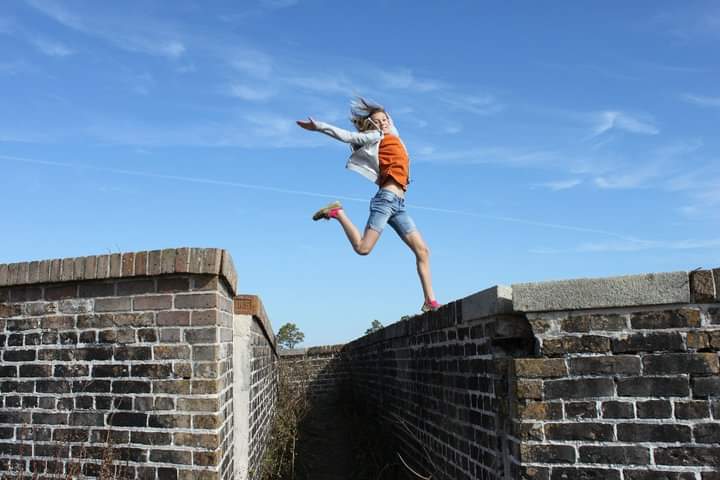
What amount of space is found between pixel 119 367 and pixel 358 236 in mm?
2487

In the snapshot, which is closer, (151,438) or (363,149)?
(151,438)

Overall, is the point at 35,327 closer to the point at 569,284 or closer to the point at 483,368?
the point at 483,368

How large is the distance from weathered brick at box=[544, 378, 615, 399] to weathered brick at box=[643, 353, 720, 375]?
220 mm

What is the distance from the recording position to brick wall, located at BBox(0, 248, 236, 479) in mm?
4562

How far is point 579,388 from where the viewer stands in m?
3.66

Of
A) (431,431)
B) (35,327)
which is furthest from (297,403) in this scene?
(35,327)

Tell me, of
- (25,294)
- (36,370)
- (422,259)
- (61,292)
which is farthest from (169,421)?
(422,259)

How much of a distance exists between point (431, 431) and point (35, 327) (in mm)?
3308

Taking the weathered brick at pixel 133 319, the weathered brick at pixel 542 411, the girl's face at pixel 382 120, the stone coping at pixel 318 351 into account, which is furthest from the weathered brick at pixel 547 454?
the stone coping at pixel 318 351

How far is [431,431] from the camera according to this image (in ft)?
19.2

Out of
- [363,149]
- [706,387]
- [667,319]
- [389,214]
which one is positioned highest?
[363,149]

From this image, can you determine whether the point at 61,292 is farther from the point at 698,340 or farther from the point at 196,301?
the point at 698,340

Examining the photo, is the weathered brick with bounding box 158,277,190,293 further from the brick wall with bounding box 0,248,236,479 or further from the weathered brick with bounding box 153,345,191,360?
the weathered brick with bounding box 153,345,191,360

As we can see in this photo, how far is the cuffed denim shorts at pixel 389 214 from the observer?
6.23 m
